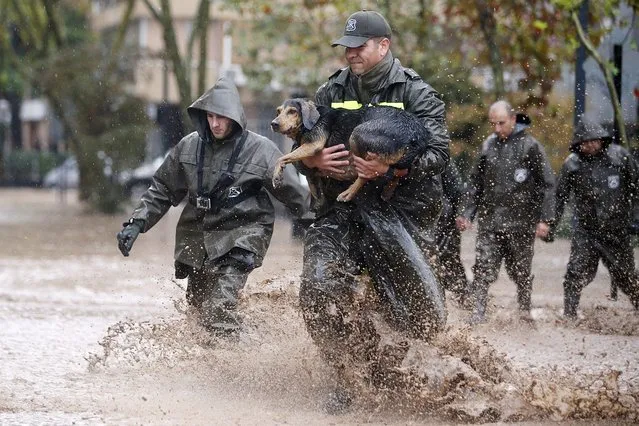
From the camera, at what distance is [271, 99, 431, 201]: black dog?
6516 millimetres

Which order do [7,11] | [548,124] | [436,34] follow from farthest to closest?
1. [7,11]
2. [436,34]
3. [548,124]

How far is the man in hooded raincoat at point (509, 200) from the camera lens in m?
11.5

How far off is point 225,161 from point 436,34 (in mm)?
17213

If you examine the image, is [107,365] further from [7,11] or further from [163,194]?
[7,11]

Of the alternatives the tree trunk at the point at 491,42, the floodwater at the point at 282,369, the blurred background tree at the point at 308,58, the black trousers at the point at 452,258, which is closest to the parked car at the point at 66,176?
the blurred background tree at the point at 308,58

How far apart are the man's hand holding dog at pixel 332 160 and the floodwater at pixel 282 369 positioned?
0.86m

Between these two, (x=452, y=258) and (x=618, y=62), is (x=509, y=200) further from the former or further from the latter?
(x=618, y=62)

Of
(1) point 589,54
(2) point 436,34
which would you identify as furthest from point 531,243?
(2) point 436,34

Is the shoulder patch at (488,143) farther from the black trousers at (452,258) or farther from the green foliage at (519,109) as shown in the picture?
the green foliage at (519,109)

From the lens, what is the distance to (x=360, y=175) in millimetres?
6613

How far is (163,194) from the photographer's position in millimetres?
8445

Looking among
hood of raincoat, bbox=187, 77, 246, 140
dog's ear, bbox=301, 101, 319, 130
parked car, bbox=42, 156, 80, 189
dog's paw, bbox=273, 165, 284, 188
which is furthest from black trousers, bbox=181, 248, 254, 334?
parked car, bbox=42, 156, 80, 189

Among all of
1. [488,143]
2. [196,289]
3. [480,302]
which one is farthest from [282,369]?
[488,143]

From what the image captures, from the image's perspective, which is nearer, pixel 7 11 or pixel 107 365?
pixel 107 365
